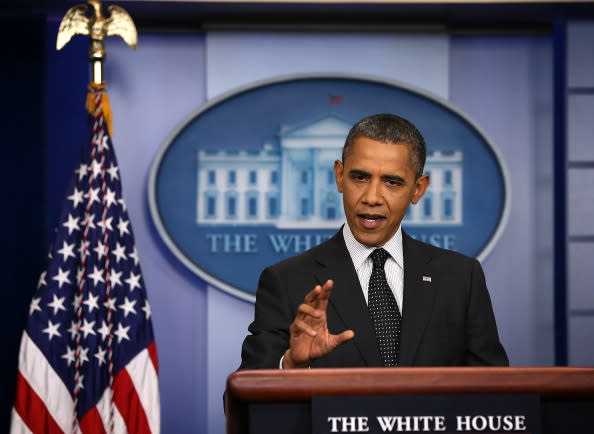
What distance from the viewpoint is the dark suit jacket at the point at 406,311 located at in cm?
138

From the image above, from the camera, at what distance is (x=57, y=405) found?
9.16ft

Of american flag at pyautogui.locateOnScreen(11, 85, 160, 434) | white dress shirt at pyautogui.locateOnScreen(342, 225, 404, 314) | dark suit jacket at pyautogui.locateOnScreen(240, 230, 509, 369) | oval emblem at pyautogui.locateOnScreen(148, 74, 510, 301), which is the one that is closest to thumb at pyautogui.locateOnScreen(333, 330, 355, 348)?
dark suit jacket at pyautogui.locateOnScreen(240, 230, 509, 369)

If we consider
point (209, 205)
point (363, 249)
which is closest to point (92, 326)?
point (209, 205)

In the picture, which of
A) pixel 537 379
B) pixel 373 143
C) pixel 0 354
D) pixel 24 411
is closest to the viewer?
pixel 537 379

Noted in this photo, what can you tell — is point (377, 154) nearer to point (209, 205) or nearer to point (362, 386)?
point (362, 386)

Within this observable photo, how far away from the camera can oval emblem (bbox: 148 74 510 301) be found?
10.5ft

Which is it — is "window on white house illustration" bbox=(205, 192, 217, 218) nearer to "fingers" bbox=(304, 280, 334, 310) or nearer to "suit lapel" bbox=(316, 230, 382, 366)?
"suit lapel" bbox=(316, 230, 382, 366)

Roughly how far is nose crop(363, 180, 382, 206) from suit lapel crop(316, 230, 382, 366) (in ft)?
0.44

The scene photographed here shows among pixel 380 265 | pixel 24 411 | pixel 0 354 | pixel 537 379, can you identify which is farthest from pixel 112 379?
pixel 537 379

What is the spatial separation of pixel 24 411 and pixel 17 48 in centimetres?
158

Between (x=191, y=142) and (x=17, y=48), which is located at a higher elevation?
(x=17, y=48)

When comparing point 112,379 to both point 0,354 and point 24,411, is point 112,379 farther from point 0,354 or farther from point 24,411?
point 0,354

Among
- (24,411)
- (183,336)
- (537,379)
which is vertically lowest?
(24,411)

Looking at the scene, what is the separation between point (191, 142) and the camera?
3.22 meters
